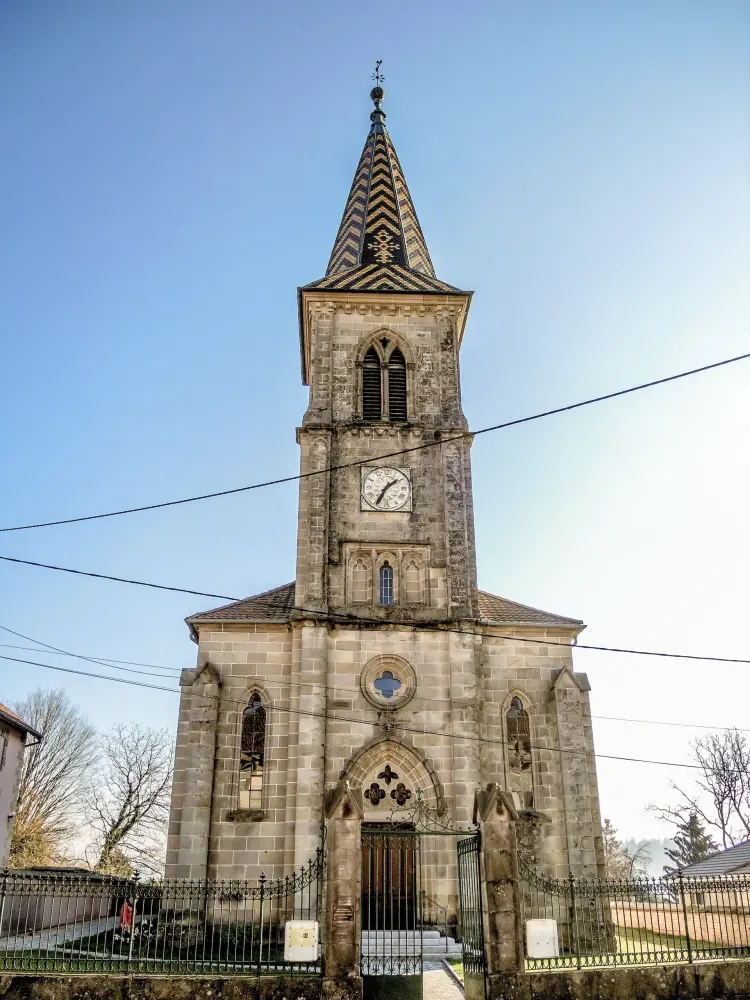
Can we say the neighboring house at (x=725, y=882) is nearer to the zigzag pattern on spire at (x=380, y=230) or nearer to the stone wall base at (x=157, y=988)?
the stone wall base at (x=157, y=988)

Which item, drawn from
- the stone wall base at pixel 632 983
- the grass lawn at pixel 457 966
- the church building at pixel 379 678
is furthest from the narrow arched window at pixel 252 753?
the stone wall base at pixel 632 983

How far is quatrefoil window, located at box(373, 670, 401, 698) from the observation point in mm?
20609

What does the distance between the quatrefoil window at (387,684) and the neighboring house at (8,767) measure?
15321 millimetres

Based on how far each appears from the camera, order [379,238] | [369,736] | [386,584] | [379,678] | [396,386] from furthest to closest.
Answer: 1. [379,238]
2. [396,386]
3. [386,584]
4. [379,678]
5. [369,736]

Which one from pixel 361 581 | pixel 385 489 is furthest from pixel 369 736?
pixel 385 489

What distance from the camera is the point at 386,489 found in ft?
75.8

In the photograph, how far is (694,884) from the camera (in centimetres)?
1373

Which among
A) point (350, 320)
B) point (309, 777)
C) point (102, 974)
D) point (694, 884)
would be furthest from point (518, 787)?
point (350, 320)

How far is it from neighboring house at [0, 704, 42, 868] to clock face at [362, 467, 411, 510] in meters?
15.9

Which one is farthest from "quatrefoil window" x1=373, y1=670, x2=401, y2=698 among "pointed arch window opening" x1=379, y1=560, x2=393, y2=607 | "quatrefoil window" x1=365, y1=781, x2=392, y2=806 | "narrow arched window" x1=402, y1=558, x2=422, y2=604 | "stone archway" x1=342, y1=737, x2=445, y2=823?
"quatrefoil window" x1=365, y1=781, x2=392, y2=806

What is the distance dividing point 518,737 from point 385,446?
29.7 ft

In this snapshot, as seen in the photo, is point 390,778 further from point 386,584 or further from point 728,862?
point 728,862

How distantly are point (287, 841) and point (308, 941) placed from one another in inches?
263

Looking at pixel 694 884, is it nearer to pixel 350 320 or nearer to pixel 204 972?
pixel 204 972
